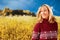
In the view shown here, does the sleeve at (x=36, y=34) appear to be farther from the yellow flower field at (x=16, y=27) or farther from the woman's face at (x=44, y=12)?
the woman's face at (x=44, y=12)

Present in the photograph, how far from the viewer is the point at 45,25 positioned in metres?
2.10

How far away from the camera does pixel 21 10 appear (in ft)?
7.03

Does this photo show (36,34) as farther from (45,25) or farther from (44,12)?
(44,12)

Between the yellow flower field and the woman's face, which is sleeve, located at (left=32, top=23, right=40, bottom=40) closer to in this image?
the yellow flower field

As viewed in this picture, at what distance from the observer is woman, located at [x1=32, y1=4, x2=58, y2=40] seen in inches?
81.7

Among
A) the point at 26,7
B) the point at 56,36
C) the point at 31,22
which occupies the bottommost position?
the point at 56,36

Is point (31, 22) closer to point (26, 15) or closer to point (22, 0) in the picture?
point (26, 15)

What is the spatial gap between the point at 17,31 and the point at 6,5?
0.30 metres

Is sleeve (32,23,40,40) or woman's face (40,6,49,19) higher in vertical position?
woman's face (40,6,49,19)

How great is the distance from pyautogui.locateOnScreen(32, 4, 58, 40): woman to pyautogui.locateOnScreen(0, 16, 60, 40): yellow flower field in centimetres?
6

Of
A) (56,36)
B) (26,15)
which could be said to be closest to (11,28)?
(26,15)

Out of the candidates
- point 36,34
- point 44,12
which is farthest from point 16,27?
point 44,12

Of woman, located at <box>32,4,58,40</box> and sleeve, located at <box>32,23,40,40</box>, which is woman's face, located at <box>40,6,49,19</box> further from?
sleeve, located at <box>32,23,40,40</box>

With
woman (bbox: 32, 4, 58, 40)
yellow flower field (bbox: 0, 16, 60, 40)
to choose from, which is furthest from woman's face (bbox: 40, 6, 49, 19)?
yellow flower field (bbox: 0, 16, 60, 40)
